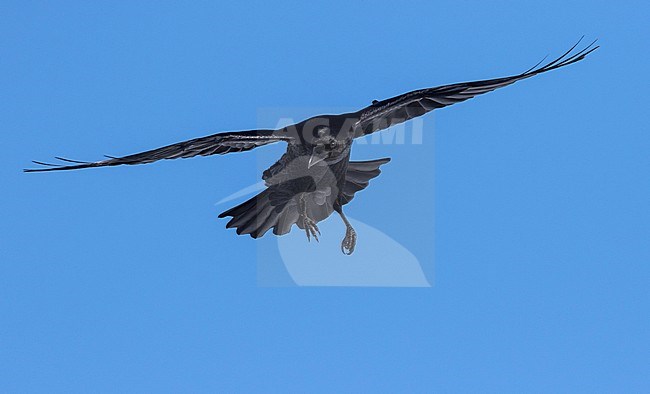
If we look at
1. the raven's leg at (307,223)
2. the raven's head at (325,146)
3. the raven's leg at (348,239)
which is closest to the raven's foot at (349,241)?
the raven's leg at (348,239)

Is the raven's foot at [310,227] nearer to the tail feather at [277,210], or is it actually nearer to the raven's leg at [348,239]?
the tail feather at [277,210]

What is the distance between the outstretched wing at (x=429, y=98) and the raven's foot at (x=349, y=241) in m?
1.56

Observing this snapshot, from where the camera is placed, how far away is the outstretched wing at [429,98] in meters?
13.6

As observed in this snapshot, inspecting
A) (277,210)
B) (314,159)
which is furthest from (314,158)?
(277,210)

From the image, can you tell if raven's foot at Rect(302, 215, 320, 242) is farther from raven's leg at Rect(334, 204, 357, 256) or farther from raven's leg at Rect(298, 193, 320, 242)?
raven's leg at Rect(334, 204, 357, 256)

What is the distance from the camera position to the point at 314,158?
14055 mm

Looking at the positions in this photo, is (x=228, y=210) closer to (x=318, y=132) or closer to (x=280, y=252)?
(x=280, y=252)

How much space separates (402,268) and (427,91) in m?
2.84

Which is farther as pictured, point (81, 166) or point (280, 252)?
point (280, 252)

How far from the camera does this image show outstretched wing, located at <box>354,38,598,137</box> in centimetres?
1358

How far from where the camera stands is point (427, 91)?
45.0ft

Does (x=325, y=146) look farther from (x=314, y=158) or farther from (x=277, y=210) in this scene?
(x=277, y=210)

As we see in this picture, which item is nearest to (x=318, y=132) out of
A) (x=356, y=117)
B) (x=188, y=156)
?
(x=356, y=117)

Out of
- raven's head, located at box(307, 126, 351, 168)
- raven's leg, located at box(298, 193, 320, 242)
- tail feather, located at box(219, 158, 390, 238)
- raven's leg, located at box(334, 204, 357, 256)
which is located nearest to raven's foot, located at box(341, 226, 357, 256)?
raven's leg, located at box(334, 204, 357, 256)
